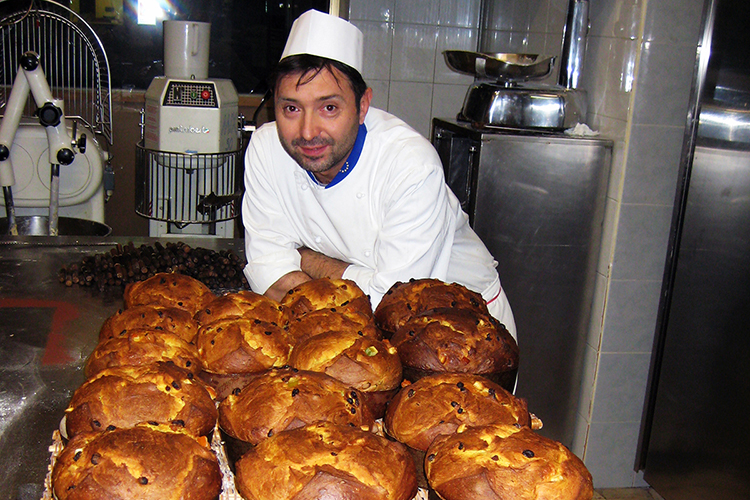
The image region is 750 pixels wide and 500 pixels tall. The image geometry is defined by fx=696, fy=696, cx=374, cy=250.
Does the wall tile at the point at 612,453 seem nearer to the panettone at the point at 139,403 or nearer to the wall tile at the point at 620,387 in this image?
the wall tile at the point at 620,387

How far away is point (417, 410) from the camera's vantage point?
3.42ft

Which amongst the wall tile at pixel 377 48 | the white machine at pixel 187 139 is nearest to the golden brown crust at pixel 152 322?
the white machine at pixel 187 139

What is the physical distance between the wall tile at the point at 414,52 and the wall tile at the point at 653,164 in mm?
1483

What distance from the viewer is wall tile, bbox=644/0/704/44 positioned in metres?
2.59

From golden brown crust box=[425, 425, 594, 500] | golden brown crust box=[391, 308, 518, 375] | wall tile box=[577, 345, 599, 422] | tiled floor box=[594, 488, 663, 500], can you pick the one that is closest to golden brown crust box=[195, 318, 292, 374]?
golden brown crust box=[391, 308, 518, 375]

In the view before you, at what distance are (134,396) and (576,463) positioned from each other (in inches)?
24.4

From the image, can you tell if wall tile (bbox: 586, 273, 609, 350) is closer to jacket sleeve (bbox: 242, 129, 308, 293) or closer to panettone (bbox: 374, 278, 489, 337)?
jacket sleeve (bbox: 242, 129, 308, 293)

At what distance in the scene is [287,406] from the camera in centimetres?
100

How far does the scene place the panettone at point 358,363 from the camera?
1.13 m

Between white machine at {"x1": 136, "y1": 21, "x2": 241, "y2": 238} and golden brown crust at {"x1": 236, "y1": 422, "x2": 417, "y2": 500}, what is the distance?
2495 mm

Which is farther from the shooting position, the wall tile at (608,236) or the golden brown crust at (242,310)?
the wall tile at (608,236)

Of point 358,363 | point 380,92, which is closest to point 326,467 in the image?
point 358,363

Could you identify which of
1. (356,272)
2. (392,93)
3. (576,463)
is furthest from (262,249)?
(392,93)

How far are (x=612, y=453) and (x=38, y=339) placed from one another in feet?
7.78
